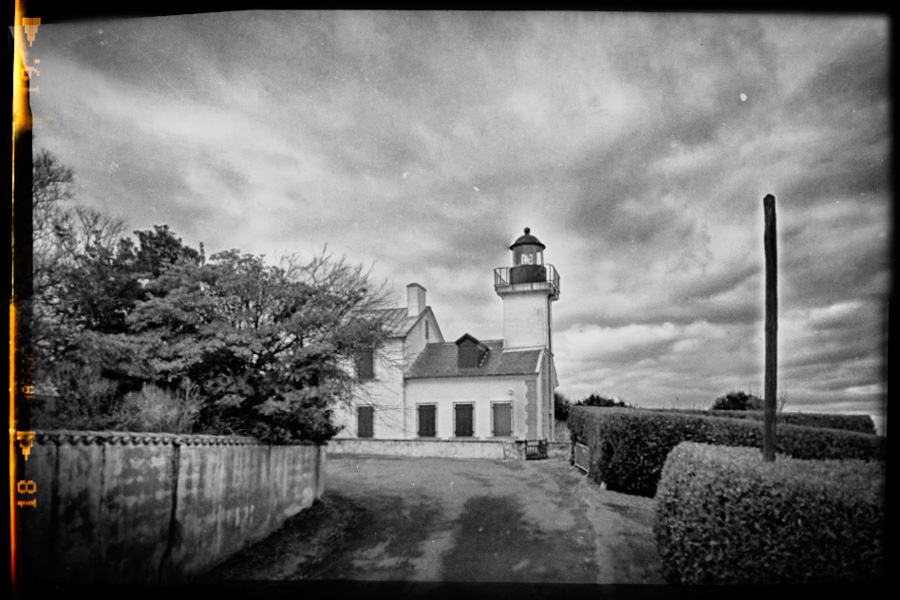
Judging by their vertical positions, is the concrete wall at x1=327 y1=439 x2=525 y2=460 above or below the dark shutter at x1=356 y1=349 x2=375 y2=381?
below

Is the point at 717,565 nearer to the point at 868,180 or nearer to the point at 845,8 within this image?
the point at 868,180

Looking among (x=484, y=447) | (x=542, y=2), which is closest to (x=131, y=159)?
(x=542, y=2)

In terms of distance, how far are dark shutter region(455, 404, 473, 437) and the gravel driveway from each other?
424 cm

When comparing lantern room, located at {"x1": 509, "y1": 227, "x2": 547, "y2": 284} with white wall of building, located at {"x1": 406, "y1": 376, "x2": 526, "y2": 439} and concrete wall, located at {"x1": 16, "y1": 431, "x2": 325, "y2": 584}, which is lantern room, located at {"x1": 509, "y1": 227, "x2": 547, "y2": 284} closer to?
concrete wall, located at {"x1": 16, "y1": 431, "x2": 325, "y2": 584}

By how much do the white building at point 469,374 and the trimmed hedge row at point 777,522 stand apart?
281 cm

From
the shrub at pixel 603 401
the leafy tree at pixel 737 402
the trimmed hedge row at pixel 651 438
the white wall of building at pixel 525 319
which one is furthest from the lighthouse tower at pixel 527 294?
the leafy tree at pixel 737 402

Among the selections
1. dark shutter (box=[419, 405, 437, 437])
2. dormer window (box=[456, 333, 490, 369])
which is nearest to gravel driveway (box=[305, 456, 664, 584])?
dormer window (box=[456, 333, 490, 369])

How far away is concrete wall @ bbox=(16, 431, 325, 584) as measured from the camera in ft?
11.3

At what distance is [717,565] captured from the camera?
369 cm

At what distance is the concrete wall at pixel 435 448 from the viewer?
10867mm

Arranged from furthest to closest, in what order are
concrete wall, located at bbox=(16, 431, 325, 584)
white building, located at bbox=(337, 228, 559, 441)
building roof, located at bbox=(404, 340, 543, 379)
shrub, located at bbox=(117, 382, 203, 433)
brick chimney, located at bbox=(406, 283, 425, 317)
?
1. building roof, located at bbox=(404, 340, 543, 379)
2. white building, located at bbox=(337, 228, 559, 441)
3. brick chimney, located at bbox=(406, 283, 425, 317)
4. shrub, located at bbox=(117, 382, 203, 433)
5. concrete wall, located at bbox=(16, 431, 325, 584)

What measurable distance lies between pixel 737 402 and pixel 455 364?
23.2 ft

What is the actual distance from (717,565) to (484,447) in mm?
7701

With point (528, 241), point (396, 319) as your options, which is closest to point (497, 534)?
point (396, 319)
